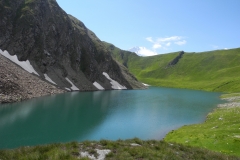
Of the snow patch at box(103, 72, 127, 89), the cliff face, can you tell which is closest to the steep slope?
the cliff face

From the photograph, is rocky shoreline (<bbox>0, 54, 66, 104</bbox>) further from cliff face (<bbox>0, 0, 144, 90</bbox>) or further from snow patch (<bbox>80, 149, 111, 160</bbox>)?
snow patch (<bbox>80, 149, 111, 160</bbox>)

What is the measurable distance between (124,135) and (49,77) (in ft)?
297

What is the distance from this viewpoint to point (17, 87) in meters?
76.6

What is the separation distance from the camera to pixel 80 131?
138 ft

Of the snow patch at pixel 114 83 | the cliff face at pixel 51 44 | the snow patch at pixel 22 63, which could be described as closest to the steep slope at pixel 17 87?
the snow patch at pixel 22 63

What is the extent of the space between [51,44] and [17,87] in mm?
69572

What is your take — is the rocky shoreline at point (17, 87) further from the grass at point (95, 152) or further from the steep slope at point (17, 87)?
the grass at point (95, 152)

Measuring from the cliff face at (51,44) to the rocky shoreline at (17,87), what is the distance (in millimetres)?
25160

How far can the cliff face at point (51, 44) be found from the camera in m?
121

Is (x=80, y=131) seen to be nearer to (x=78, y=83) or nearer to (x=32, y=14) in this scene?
(x=78, y=83)

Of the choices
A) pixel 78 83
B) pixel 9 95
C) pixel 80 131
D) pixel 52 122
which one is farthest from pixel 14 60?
pixel 80 131

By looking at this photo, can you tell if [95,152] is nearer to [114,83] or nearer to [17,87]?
[17,87]

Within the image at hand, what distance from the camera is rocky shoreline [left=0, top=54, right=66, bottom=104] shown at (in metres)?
69.5

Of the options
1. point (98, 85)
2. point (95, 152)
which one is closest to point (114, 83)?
point (98, 85)
